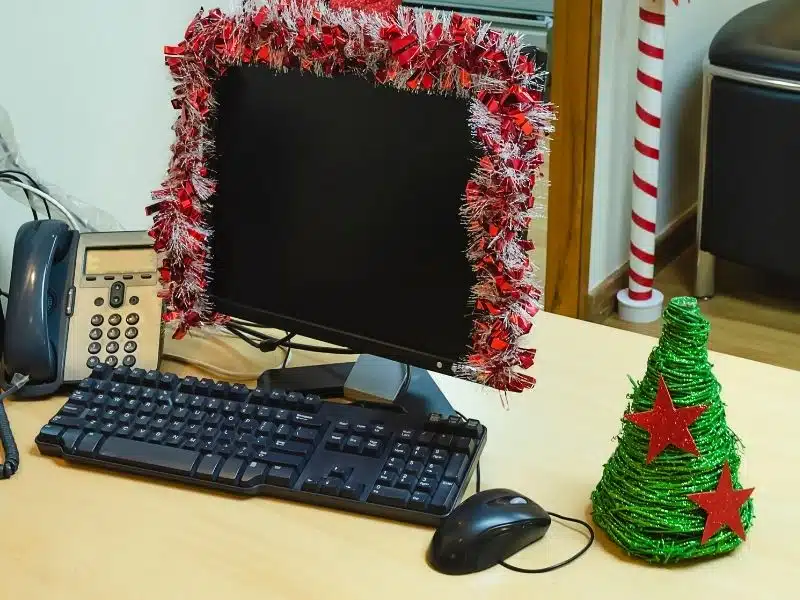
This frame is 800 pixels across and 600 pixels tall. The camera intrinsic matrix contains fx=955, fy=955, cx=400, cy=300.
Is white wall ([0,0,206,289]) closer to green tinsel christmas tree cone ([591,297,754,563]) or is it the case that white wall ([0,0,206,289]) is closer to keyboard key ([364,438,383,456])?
keyboard key ([364,438,383,456])

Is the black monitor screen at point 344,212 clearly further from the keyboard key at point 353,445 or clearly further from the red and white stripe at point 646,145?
the red and white stripe at point 646,145

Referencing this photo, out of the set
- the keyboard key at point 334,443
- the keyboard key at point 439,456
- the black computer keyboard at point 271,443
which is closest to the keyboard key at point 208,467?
the black computer keyboard at point 271,443

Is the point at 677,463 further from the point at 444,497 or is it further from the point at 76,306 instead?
the point at 76,306

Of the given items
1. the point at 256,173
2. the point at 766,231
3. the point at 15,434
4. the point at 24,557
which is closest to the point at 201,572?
the point at 24,557

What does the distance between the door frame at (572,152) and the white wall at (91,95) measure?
1096 millimetres

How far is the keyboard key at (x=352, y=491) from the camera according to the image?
0.88 metres

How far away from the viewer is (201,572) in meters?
0.82

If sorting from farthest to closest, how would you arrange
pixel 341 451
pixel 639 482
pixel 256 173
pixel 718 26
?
pixel 718 26 → pixel 256 173 → pixel 341 451 → pixel 639 482

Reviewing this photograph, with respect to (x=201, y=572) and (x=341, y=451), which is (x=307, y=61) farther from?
(x=201, y=572)

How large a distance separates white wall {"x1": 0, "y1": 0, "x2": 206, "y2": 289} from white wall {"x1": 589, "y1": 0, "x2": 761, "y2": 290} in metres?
1.30

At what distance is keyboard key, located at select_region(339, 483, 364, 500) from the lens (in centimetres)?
88

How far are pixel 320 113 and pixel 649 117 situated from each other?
1.66 meters

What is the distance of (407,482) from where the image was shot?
876 millimetres

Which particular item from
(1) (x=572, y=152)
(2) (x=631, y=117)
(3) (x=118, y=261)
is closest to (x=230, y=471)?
(3) (x=118, y=261)
